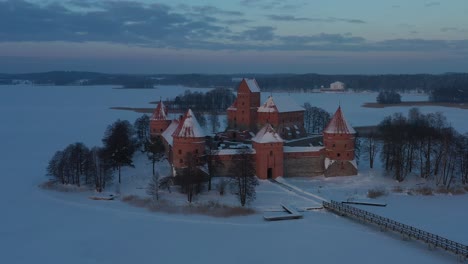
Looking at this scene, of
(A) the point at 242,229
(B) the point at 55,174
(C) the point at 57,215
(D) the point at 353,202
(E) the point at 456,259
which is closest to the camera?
(E) the point at 456,259

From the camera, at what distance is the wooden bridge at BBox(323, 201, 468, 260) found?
20.6 metres

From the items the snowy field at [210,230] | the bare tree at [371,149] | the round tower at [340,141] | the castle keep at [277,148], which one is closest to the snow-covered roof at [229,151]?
the castle keep at [277,148]

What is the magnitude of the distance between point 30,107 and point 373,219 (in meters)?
75.4

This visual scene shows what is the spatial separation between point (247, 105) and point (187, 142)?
1052cm

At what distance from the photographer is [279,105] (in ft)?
136

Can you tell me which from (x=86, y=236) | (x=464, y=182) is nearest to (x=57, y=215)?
(x=86, y=236)

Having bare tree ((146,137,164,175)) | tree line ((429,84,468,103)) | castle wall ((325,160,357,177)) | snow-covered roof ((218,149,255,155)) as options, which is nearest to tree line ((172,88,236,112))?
tree line ((429,84,468,103))

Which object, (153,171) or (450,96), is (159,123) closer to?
(153,171)

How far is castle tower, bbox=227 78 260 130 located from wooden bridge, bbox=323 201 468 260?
52.4 ft

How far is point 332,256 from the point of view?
813 inches

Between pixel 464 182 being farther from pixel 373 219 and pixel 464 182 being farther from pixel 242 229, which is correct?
pixel 242 229

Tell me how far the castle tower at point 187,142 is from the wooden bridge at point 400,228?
32.6 feet

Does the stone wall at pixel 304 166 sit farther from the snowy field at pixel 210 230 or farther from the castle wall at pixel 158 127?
the castle wall at pixel 158 127

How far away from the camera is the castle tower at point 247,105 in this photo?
42625 mm
